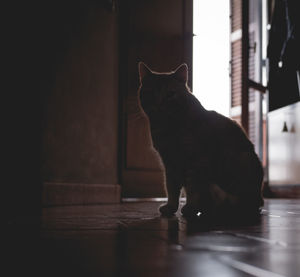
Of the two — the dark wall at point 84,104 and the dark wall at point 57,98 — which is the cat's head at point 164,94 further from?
the dark wall at point 84,104

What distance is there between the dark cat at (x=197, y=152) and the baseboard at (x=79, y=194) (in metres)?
0.89

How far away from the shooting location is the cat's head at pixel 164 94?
58.7 inches

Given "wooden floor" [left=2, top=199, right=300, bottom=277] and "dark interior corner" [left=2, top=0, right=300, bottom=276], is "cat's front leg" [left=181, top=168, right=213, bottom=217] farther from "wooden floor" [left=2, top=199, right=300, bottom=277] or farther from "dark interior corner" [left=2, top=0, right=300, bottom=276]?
"wooden floor" [left=2, top=199, right=300, bottom=277]

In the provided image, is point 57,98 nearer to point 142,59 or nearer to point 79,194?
point 79,194

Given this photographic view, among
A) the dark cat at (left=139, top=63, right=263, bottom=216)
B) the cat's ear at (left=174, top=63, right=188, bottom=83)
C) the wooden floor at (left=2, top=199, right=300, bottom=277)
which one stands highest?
the cat's ear at (left=174, top=63, right=188, bottom=83)

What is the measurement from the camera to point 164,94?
4.89ft

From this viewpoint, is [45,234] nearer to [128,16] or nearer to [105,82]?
[105,82]

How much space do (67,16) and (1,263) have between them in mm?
2116

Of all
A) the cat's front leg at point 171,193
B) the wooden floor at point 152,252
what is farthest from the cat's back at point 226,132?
the wooden floor at point 152,252

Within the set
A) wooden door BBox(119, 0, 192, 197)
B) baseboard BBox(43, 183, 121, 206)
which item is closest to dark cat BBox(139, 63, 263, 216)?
baseboard BBox(43, 183, 121, 206)

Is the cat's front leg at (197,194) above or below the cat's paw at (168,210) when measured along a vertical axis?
above

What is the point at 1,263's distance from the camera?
1.89 feet

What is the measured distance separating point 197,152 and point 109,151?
1436mm

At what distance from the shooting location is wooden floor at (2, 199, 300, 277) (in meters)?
0.53
